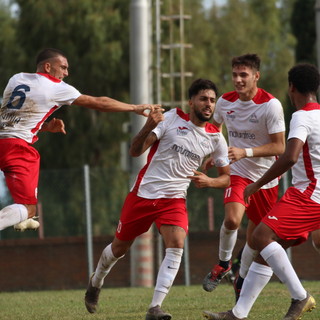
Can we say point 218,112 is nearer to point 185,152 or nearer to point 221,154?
point 221,154

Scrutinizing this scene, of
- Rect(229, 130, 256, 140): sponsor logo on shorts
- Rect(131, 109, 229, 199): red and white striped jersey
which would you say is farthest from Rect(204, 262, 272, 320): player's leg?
Rect(229, 130, 256, 140): sponsor logo on shorts

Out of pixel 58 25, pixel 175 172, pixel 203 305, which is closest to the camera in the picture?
pixel 175 172

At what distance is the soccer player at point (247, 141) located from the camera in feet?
34.1

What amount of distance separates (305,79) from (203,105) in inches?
62.6

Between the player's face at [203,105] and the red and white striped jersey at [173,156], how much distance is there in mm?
92

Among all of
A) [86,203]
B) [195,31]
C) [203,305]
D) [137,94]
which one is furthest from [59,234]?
[195,31]

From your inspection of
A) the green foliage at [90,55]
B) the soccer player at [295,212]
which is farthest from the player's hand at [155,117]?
the green foliage at [90,55]

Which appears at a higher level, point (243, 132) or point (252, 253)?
point (243, 132)

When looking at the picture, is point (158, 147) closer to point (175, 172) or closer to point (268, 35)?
point (175, 172)

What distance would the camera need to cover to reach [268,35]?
43938 millimetres

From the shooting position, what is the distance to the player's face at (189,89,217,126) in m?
9.57

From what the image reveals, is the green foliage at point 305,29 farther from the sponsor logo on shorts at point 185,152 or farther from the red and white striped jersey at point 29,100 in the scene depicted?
the red and white striped jersey at point 29,100

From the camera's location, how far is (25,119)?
966 centimetres

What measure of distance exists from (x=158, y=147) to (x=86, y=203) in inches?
346
